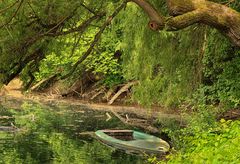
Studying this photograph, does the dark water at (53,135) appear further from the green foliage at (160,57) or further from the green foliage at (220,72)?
the green foliage at (160,57)

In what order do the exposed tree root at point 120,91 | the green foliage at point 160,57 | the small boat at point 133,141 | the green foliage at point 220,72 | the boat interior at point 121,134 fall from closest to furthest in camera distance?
the green foliage at point 160,57, the green foliage at point 220,72, the small boat at point 133,141, the boat interior at point 121,134, the exposed tree root at point 120,91

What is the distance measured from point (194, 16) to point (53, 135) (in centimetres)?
1632

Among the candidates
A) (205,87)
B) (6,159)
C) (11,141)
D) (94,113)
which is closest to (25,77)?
(205,87)

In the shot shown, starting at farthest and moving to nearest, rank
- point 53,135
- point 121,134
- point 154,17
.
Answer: point 121,134
point 53,135
point 154,17

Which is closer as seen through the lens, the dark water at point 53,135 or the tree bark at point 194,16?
the tree bark at point 194,16

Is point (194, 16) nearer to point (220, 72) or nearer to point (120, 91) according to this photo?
point (220, 72)

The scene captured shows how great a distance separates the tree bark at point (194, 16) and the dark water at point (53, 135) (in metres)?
11.4

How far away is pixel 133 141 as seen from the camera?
71.2 feet

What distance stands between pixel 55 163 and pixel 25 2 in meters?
10.2

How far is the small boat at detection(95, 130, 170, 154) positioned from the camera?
20.6m

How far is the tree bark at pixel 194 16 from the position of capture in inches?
267

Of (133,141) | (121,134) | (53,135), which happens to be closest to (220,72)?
(133,141)

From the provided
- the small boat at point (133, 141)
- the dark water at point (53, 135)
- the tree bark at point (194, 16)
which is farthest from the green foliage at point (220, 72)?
the small boat at point (133, 141)

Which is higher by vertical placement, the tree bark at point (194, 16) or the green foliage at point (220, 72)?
the tree bark at point (194, 16)
